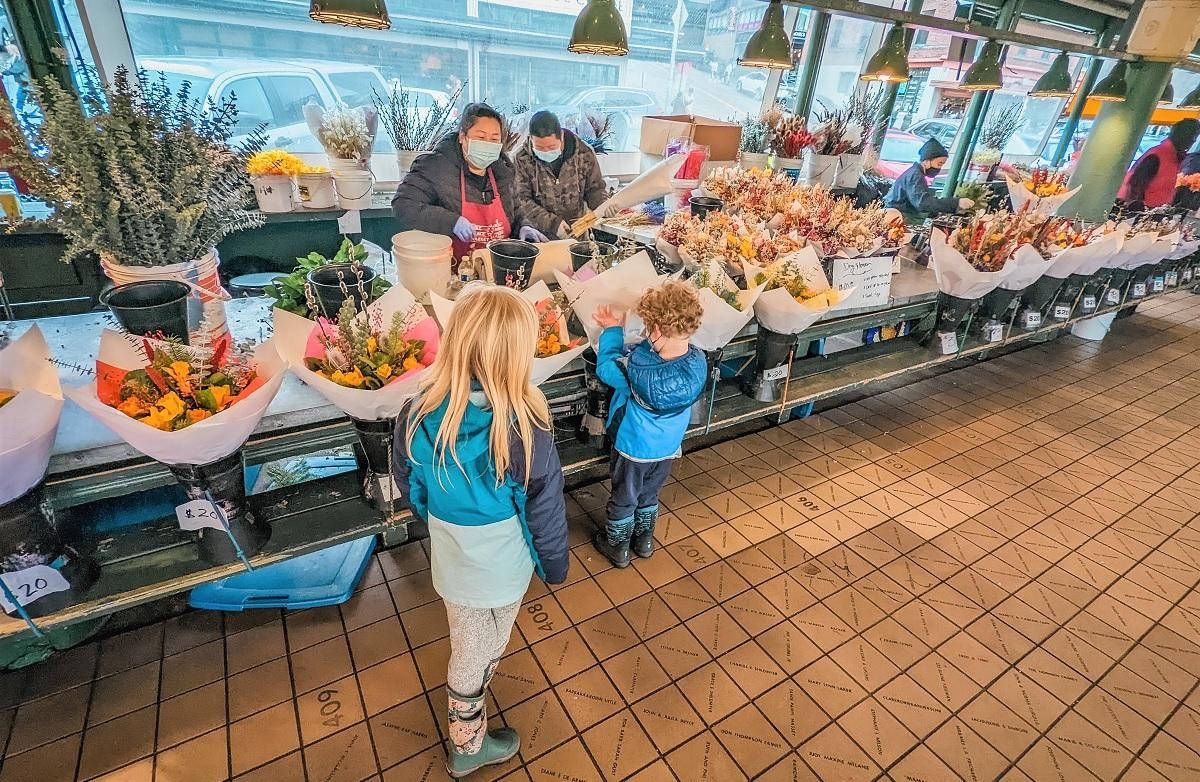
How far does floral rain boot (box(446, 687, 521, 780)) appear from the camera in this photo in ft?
5.71

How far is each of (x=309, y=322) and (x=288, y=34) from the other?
3.49 meters

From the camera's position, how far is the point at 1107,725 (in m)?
2.17

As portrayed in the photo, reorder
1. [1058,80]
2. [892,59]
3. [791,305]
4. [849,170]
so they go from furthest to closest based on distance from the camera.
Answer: [1058,80] → [849,170] → [892,59] → [791,305]

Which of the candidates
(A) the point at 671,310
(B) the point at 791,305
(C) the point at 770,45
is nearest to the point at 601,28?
(C) the point at 770,45

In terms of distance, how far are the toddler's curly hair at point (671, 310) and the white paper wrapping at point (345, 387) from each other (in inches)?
29.7

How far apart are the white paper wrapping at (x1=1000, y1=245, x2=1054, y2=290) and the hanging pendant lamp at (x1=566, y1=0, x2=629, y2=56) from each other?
100 inches

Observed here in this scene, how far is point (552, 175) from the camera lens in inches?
133

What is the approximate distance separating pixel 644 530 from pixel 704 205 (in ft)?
6.30

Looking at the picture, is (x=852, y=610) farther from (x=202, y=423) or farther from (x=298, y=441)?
(x=202, y=423)

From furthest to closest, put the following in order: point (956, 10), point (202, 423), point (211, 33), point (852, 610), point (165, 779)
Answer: point (956, 10), point (211, 33), point (852, 610), point (165, 779), point (202, 423)

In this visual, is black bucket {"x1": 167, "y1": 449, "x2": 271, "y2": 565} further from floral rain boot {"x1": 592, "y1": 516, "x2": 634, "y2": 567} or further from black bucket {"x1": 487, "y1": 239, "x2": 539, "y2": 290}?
floral rain boot {"x1": 592, "y1": 516, "x2": 634, "y2": 567}

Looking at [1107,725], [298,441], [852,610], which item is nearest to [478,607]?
[298,441]

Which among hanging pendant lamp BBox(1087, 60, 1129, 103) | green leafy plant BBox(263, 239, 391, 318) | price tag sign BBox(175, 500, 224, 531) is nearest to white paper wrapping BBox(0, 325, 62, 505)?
price tag sign BBox(175, 500, 224, 531)

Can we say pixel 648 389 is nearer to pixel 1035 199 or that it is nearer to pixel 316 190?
pixel 316 190
